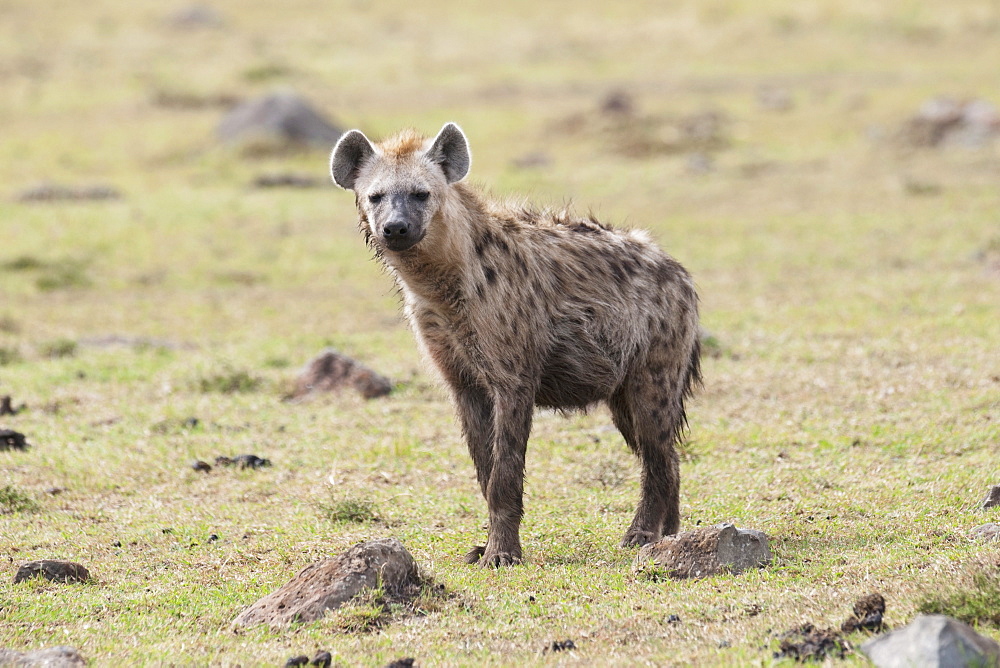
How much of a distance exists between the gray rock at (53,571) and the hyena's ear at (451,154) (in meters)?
2.44

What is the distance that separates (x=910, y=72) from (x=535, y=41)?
40.1 feet

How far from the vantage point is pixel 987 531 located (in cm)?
558

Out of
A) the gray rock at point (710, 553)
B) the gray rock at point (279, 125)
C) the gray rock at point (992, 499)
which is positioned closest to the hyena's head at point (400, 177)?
the gray rock at point (710, 553)

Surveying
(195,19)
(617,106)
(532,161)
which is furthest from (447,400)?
(195,19)

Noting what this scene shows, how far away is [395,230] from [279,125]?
58.4ft

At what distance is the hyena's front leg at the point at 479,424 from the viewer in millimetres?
6238

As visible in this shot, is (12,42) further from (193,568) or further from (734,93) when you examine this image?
(193,568)

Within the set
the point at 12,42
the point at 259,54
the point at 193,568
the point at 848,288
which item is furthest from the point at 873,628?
the point at 12,42

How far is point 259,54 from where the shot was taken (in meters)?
36.6

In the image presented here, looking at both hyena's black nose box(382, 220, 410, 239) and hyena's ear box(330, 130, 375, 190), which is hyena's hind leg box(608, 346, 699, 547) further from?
hyena's ear box(330, 130, 375, 190)

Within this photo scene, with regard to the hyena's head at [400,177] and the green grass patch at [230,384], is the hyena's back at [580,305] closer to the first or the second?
the hyena's head at [400,177]

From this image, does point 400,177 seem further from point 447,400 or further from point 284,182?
point 284,182

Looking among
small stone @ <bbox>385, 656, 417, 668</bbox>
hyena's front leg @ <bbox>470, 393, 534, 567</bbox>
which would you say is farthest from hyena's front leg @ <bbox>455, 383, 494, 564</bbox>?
small stone @ <bbox>385, 656, 417, 668</bbox>

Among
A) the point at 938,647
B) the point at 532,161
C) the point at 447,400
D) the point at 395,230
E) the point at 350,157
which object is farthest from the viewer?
the point at 532,161
